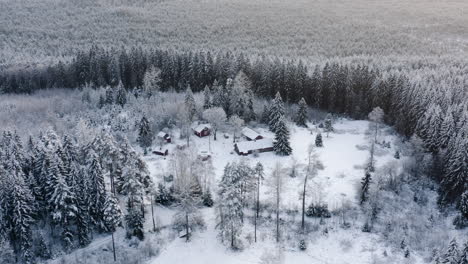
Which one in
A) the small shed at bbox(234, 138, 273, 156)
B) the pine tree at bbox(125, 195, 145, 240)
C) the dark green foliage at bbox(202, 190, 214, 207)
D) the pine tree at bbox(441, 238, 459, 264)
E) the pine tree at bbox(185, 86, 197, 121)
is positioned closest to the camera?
the pine tree at bbox(441, 238, 459, 264)

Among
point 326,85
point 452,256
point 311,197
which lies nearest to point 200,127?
point 311,197

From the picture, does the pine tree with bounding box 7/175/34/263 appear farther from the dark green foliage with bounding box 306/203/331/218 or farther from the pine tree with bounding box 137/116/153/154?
the dark green foliage with bounding box 306/203/331/218

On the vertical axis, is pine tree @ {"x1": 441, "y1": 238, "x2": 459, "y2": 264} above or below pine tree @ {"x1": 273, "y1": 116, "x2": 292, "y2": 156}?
below

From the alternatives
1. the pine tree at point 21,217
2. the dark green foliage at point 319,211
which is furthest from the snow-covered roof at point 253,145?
the pine tree at point 21,217

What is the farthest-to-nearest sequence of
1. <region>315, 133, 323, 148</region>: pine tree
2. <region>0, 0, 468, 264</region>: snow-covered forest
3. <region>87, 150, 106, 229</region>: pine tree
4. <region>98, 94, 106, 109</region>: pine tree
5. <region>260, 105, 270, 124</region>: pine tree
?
<region>98, 94, 106, 109</region>: pine tree, <region>260, 105, 270, 124</region>: pine tree, <region>315, 133, 323, 148</region>: pine tree, <region>0, 0, 468, 264</region>: snow-covered forest, <region>87, 150, 106, 229</region>: pine tree

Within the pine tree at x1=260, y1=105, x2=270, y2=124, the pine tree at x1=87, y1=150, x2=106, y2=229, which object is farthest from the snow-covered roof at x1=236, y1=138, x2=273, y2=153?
the pine tree at x1=87, y1=150, x2=106, y2=229

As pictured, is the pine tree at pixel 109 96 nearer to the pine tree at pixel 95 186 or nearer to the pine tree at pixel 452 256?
the pine tree at pixel 95 186

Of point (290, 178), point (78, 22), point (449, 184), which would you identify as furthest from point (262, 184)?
point (78, 22)

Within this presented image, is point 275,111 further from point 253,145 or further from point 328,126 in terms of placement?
point 328,126

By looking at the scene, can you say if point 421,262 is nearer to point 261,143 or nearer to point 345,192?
point 345,192
